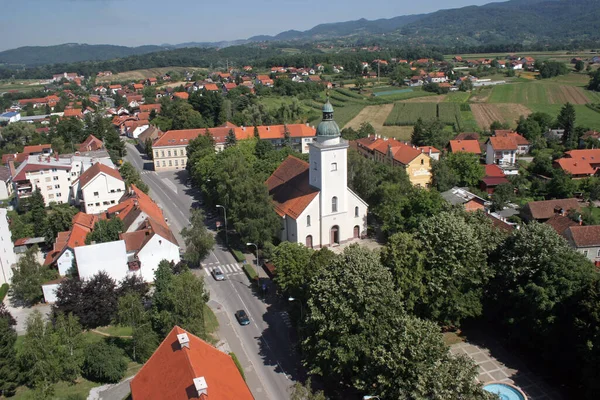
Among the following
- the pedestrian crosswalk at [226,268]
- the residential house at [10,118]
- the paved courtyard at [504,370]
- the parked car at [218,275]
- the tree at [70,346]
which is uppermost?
the residential house at [10,118]

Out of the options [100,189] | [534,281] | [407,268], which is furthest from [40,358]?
[100,189]

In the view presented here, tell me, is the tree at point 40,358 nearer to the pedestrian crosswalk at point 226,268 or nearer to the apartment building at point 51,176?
the pedestrian crosswalk at point 226,268

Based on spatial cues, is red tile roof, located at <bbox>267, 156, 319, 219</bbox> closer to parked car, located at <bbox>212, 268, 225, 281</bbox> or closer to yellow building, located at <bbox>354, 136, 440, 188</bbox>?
parked car, located at <bbox>212, 268, 225, 281</bbox>

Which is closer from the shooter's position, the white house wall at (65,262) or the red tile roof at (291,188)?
the white house wall at (65,262)

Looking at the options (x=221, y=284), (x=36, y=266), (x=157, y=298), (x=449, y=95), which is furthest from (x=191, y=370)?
(x=449, y=95)

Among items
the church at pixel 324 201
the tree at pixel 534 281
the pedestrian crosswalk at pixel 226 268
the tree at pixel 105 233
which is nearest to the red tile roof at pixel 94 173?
the tree at pixel 105 233
